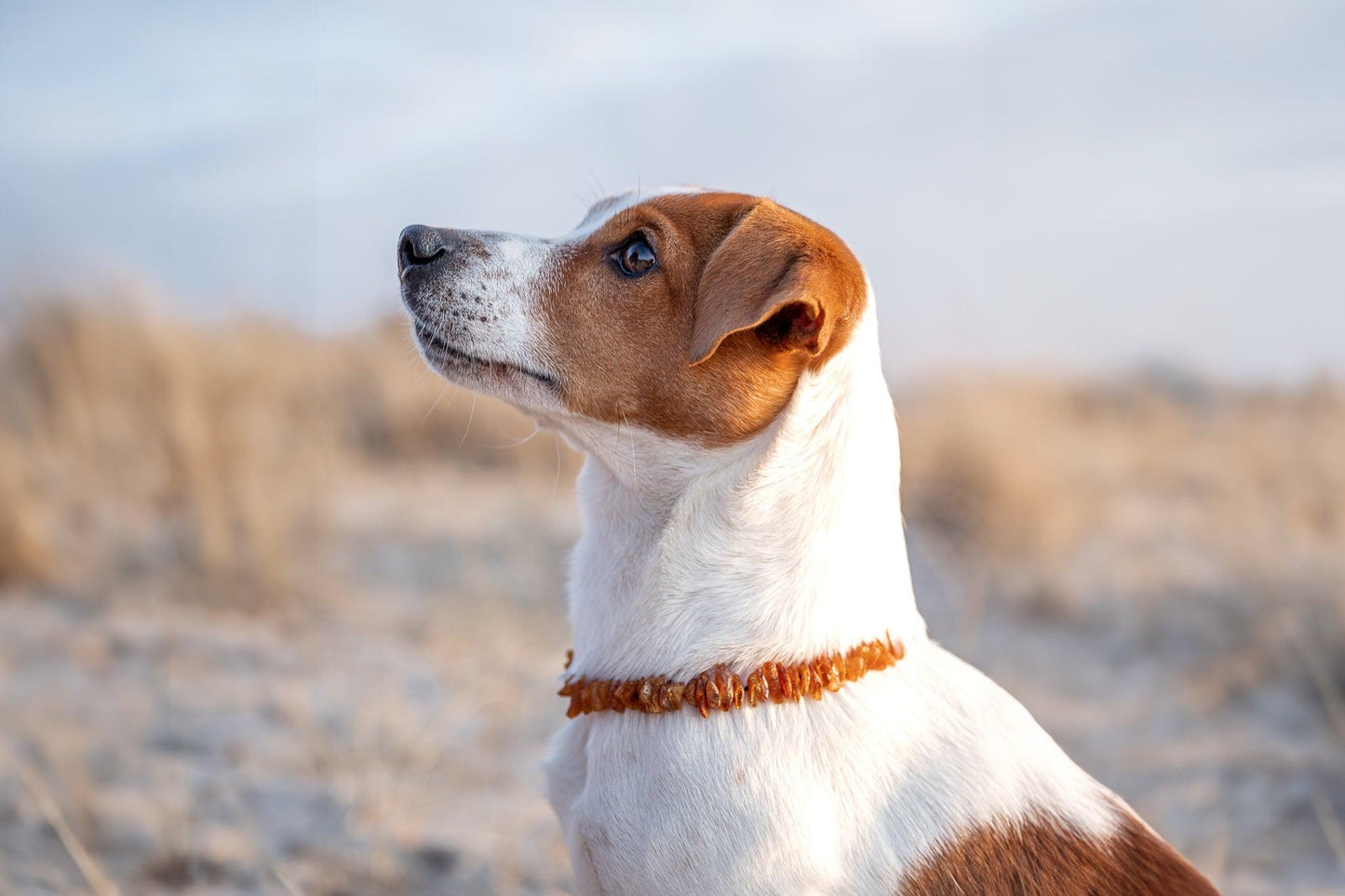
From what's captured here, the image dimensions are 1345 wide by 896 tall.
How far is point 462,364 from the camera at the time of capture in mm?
2316

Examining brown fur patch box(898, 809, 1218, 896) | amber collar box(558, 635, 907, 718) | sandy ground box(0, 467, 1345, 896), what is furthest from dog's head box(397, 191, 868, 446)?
sandy ground box(0, 467, 1345, 896)

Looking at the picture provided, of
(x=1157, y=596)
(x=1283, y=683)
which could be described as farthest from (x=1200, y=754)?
(x=1157, y=596)

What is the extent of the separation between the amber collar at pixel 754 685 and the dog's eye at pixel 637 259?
0.83 meters

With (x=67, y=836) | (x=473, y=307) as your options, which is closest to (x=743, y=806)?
(x=473, y=307)

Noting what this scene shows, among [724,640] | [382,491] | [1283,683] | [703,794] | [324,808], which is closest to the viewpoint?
[703,794]

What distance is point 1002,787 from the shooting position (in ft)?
6.46

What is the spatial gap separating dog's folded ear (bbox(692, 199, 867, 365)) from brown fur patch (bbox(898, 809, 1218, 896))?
0.93 meters

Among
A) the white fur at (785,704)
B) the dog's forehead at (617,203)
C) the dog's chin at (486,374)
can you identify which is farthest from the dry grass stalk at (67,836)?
the dog's forehead at (617,203)

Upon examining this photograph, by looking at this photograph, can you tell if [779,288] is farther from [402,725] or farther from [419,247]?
[402,725]

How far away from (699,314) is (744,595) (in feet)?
1.80

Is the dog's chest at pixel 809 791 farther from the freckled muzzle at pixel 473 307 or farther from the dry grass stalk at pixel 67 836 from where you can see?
the dry grass stalk at pixel 67 836

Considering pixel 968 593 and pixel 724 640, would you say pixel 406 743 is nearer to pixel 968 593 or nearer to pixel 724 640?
pixel 724 640

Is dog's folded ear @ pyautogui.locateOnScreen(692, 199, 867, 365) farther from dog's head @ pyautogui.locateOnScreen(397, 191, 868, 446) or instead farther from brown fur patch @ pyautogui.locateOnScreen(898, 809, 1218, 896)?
brown fur patch @ pyautogui.locateOnScreen(898, 809, 1218, 896)

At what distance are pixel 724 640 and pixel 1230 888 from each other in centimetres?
252
